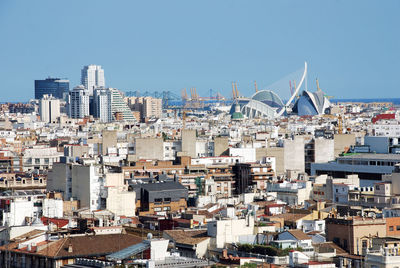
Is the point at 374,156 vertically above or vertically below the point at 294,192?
above

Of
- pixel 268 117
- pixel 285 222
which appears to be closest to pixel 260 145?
pixel 285 222

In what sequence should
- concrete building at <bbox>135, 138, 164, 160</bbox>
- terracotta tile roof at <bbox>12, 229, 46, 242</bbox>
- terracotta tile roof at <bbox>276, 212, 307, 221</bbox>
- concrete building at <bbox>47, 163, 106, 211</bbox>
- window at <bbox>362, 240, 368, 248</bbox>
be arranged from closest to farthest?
window at <bbox>362, 240, 368, 248</bbox>
terracotta tile roof at <bbox>12, 229, 46, 242</bbox>
terracotta tile roof at <bbox>276, 212, 307, 221</bbox>
concrete building at <bbox>47, 163, 106, 211</bbox>
concrete building at <bbox>135, 138, 164, 160</bbox>

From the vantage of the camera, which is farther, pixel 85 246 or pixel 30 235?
pixel 30 235

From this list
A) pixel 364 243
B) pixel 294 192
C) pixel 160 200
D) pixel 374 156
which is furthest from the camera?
pixel 374 156

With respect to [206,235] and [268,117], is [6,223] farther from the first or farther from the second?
[268,117]

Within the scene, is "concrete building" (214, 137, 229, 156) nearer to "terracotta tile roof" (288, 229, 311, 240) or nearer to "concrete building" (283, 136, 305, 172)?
"concrete building" (283, 136, 305, 172)

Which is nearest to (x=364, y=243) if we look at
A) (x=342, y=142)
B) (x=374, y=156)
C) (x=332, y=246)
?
(x=332, y=246)

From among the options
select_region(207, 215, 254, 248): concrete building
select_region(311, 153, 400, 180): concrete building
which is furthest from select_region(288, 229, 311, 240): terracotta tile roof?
select_region(311, 153, 400, 180): concrete building

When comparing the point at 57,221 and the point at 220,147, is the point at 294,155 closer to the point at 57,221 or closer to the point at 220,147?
the point at 220,147
